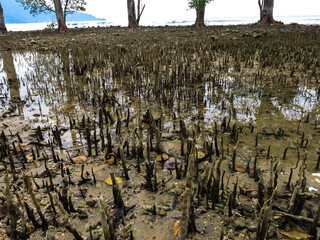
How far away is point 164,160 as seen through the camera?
2152 mm

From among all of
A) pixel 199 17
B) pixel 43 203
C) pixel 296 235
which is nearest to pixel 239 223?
pixel 296 235

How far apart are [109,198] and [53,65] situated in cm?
534

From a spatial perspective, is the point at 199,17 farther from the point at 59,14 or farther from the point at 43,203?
the point at 43,203

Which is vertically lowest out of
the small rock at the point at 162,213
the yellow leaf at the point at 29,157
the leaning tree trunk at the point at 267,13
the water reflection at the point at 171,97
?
the small rock at the point at 162,213

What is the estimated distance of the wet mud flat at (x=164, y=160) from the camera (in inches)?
56.1

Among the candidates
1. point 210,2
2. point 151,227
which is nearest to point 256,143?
point 151,227

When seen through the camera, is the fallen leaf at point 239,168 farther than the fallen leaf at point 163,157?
No

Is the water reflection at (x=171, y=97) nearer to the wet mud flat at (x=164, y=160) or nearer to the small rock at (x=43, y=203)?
the wet mud flat at (x=164, y=160)

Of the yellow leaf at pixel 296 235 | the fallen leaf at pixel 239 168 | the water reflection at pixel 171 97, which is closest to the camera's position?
the yellow leaf at pixel 296 235

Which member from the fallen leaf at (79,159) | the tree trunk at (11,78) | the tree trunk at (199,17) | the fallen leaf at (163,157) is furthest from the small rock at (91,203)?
the tree trunk at (199,17)

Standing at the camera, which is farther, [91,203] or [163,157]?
[163,157]

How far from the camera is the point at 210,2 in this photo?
64.3ft

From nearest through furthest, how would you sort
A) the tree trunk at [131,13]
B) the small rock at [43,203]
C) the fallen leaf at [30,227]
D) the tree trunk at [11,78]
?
the fallen leaf at [30,227] < the small rock at [43,203] < the tree trunk at [11,78] < the tree trunk at [131,13]

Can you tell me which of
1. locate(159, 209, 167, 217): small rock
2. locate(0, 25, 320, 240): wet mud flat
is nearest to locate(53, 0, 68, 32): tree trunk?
locate(0, 25, 320, 240): wet mud flat
